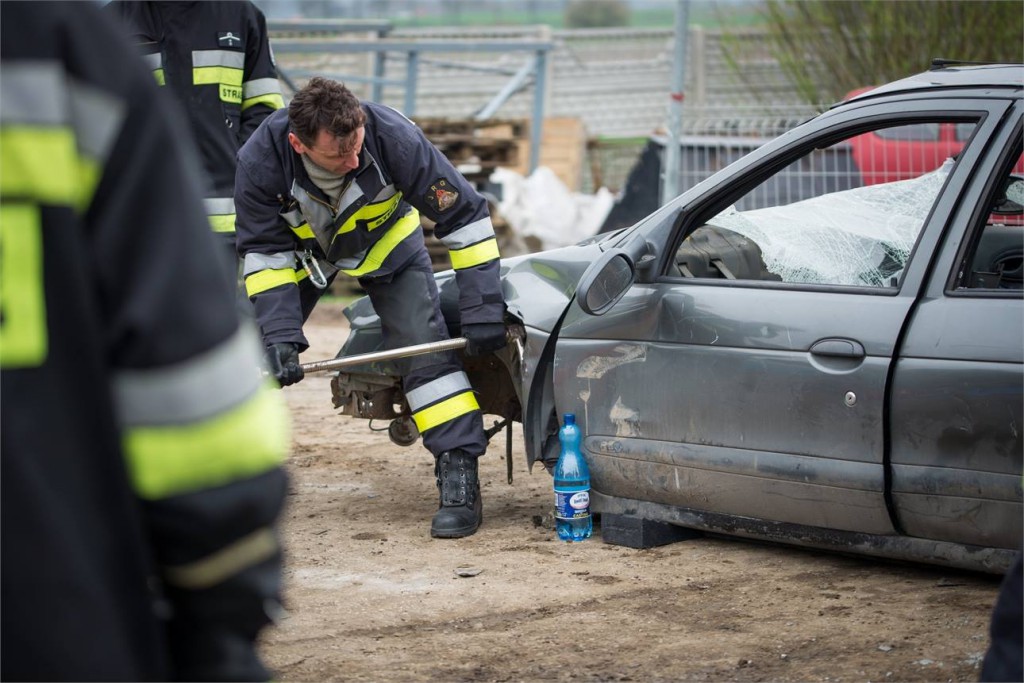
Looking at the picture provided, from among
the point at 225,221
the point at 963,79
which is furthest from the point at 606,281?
the point at 225,221

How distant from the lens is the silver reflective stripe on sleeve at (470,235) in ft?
15.0

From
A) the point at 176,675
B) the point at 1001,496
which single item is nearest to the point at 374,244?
the point at 1001,496

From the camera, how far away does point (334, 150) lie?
4.33m

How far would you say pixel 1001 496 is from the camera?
3.48m

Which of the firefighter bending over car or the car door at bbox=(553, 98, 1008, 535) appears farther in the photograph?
the firefighter bending over car

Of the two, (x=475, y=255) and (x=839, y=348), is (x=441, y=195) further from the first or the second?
(x=839, y=348)

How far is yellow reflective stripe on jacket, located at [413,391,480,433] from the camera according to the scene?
4699 millimetres

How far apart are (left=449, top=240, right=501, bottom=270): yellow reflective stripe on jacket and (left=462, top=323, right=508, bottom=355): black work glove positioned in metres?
0.23

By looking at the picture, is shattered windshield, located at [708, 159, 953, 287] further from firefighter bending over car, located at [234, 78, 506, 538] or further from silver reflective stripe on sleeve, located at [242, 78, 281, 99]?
silver reflective stripe on sleeve, located at [242, 78, 281, 99]

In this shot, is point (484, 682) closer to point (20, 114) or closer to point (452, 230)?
point (452, 230)

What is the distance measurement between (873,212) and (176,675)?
3.40m

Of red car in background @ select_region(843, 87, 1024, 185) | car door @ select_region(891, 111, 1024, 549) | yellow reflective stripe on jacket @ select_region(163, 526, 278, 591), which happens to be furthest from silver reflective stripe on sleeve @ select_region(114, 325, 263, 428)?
red car in background @ select_region(843, 87, 1024, 185)

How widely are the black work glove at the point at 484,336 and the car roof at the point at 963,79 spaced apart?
4.71 feet

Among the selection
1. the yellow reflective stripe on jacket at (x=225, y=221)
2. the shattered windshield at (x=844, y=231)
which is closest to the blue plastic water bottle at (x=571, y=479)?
the shattered windshield at (x=844, y=231)
